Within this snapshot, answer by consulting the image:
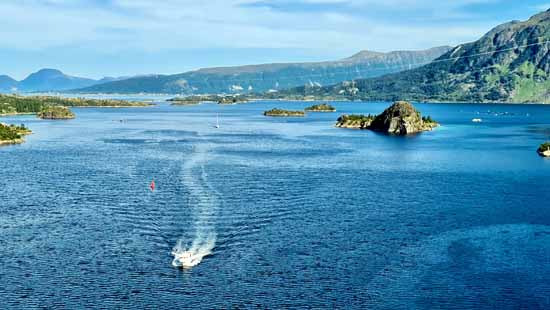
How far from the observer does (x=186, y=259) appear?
198 feet

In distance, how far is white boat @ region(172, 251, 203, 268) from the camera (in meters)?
60.1

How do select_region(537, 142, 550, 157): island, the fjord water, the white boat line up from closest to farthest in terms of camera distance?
the fjord water → the white boat → select_region(537, 142, 550, 157): island

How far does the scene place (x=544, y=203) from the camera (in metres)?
90.2

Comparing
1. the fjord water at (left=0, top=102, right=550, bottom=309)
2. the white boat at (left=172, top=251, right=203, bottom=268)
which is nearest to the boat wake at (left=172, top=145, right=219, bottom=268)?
the white boat at (left=172, top=251, right=203, bottom=268)

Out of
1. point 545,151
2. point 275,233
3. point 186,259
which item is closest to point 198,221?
point 275,233

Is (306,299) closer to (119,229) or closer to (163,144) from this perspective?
(119,229)

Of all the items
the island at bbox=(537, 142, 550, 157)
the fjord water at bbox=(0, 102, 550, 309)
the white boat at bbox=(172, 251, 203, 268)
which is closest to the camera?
the fjord water at bbox=(0, 102, 550, 309)

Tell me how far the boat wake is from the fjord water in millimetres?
286

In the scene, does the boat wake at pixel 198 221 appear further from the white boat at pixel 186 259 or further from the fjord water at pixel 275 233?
the fjord water at pixel 275 233

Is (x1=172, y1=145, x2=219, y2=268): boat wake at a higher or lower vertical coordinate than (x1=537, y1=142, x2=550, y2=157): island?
higher

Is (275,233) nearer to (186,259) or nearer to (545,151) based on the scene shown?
(186,259)

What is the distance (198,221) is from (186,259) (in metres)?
15.9

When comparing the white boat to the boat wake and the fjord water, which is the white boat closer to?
the boat wake

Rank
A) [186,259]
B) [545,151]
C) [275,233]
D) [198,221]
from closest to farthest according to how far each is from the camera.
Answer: [186,259], [275,233], [198,221], [545,151]
